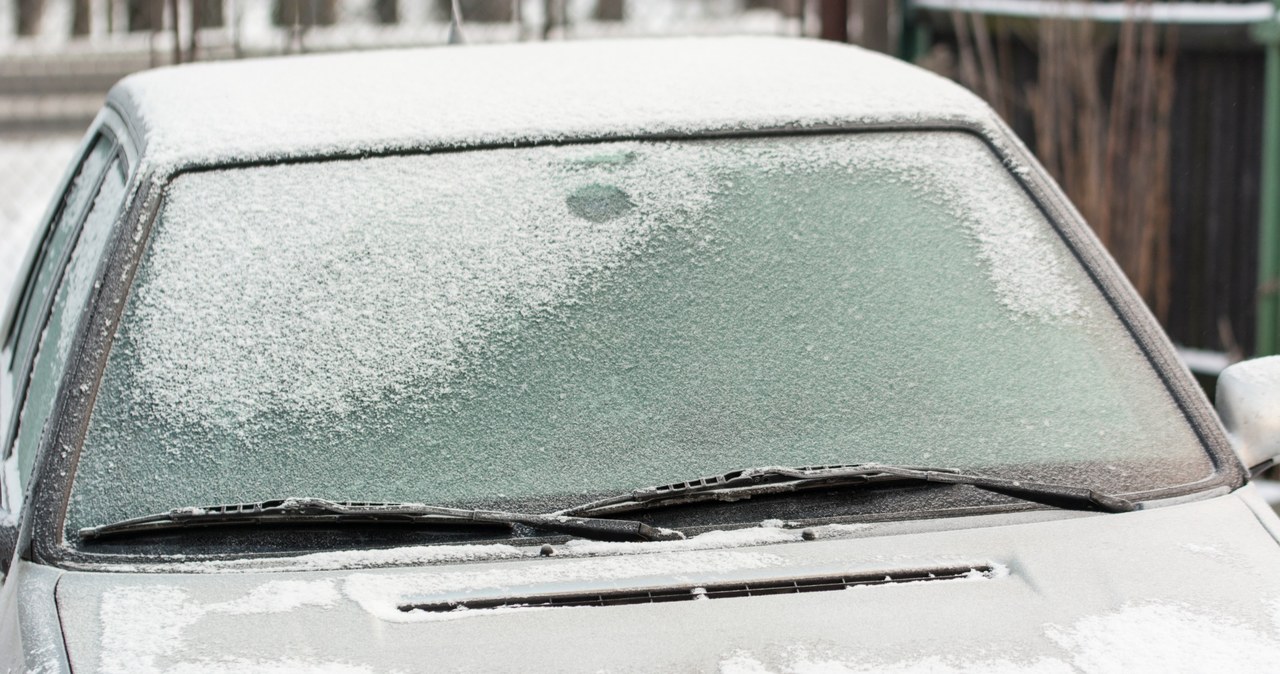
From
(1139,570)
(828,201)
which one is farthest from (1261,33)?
(1139,570)

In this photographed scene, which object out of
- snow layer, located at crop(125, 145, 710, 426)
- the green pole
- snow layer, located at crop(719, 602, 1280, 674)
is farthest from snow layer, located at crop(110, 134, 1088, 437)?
the green pole

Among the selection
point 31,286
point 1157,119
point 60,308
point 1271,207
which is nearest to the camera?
point 60,308

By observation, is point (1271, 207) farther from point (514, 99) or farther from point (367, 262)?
point (367, 262)

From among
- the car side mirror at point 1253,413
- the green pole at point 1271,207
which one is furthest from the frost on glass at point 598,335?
the green pole at point 1271,207

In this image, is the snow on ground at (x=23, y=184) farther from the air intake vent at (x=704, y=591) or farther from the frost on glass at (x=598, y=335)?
the air intake vent at (x=704, y=591)

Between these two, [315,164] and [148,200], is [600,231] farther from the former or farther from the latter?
[148,200]

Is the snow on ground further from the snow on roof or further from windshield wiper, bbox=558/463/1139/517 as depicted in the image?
windshield wiper, bbox=558/463/1139/517

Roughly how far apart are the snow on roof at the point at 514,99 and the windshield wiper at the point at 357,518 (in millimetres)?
628

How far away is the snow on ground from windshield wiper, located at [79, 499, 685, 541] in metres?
7.48

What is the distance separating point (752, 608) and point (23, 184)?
11.2m

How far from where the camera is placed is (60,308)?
2.79m

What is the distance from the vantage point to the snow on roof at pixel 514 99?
2.61m

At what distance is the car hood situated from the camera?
6.23ft

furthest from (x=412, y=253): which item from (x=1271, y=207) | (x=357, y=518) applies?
(x=1271, y=207)
